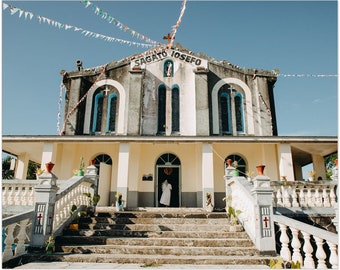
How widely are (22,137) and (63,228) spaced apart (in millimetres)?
6462

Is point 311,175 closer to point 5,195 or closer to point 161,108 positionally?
point 161,108

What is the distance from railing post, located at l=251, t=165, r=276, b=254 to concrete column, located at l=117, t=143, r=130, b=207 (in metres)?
6.18

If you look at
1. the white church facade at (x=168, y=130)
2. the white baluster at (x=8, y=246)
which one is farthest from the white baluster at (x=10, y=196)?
the white baluster at (x=8, y=246)

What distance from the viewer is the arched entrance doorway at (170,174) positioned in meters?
13.3

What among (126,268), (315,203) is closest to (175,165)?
(315,203)

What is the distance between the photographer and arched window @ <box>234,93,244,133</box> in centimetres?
1405

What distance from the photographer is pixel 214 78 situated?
48.1ft

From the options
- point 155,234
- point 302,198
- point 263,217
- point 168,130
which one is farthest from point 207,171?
point 263,217

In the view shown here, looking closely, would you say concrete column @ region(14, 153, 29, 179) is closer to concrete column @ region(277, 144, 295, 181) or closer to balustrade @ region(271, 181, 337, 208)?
balustrade @ region(271, 181, 337, 208)

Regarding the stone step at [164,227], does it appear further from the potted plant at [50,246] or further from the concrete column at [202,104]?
the concrete column at [202,104]

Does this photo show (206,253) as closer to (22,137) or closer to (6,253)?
(6,253)

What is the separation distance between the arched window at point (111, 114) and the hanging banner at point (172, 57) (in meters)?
2.30

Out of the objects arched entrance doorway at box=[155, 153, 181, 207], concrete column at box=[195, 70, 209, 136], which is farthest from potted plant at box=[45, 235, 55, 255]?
concrete column at box=[195, 70, 209, 136]

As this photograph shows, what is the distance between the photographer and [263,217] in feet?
20.8
